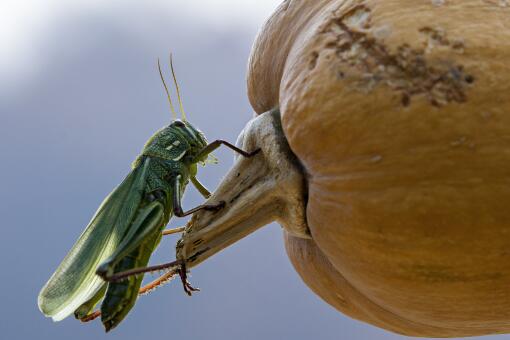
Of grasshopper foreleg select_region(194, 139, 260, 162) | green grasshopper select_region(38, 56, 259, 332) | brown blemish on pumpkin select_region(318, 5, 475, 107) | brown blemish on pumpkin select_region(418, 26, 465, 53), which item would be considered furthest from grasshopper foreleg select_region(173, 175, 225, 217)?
brown blemish on pumpkin select_region(418, 26, 465, 53)

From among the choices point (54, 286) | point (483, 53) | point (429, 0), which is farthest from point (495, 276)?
point (54, 286)

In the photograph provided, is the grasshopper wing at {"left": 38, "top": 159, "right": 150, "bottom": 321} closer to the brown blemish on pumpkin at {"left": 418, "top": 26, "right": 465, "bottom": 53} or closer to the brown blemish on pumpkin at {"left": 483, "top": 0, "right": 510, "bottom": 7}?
the brown blemish on pumpkin at {"left": 418, "top": 26, "right": 465, "bottom": 53}

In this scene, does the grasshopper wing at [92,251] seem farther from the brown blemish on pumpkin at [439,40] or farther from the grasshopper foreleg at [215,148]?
the brown blemish on pumpkin at [439,40]

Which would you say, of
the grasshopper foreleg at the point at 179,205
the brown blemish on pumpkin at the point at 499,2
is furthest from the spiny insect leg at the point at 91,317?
the brown blemish on pumpkin at the point at 499,2

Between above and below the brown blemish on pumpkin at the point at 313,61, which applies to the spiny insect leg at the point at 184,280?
below

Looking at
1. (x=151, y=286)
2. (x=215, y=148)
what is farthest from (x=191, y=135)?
(x=151, y=286)

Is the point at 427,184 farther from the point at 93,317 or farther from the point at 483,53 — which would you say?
the point at 93,317

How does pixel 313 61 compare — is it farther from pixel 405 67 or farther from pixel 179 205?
pixel 179 205
